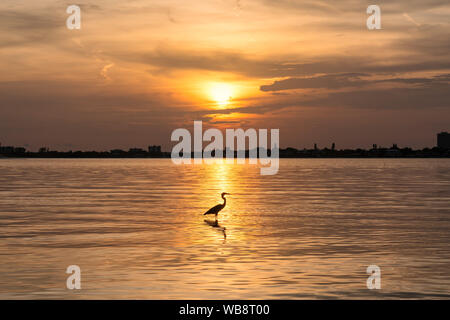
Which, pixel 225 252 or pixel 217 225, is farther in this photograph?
pixel 217 225

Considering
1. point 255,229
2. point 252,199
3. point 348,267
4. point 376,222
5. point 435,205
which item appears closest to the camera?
point 348,267

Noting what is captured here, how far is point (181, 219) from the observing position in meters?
36.9

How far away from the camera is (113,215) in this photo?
39125 millimetres

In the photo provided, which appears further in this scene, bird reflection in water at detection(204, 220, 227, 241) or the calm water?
bird reflection in water at detection(204, 220, 227, 241)

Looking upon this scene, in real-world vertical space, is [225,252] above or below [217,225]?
below

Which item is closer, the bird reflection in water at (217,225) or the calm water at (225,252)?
the calm water at (225,252)

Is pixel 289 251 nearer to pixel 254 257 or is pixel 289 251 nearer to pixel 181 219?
pixel 254 257
